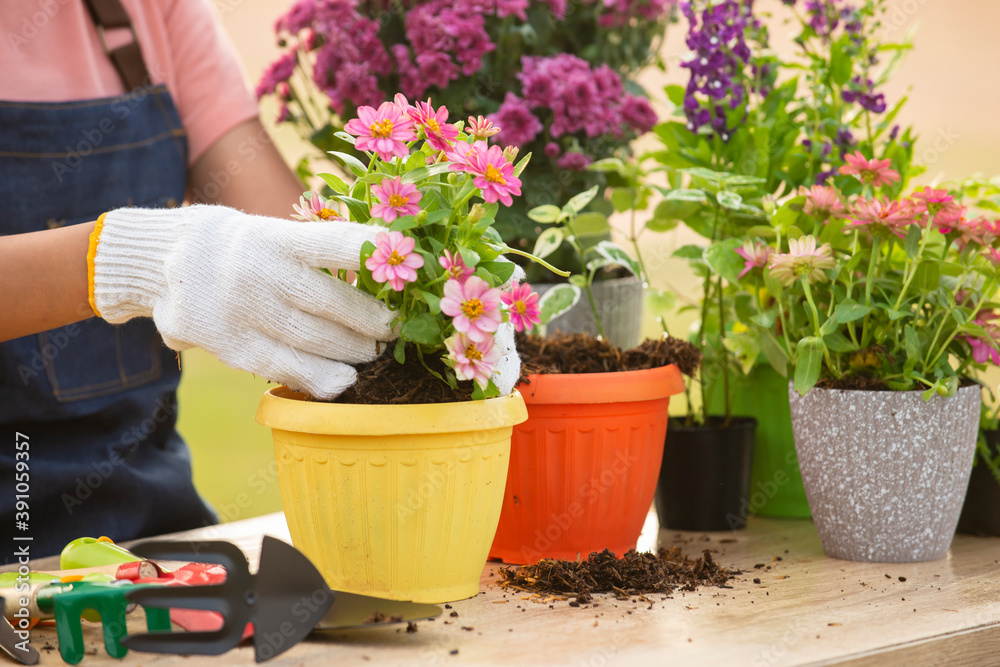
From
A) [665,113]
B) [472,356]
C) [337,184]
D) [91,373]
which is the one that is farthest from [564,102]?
[665,113]

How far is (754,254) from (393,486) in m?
0.45

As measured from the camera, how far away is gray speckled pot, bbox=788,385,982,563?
80 centimetres

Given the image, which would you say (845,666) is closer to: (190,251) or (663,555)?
(663,555)

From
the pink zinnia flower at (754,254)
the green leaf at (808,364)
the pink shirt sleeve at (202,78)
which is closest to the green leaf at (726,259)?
the pink zinnia flower at (754,254)

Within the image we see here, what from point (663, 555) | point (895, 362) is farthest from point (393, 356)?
point (895, 362)

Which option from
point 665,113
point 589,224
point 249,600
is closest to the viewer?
point 249,600

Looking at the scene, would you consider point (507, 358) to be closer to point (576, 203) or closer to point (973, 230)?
point (576, 203)

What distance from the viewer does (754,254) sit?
86 cm

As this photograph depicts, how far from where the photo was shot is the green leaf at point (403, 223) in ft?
2.02

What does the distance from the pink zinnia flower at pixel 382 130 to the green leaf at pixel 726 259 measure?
1.26 feet

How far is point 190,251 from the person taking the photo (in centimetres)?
63

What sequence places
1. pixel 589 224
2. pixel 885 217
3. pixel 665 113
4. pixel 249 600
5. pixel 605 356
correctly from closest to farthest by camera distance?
1. pixel 249 600
2. pixel 885 217
3. pixel 605 356
4. pixel 589 224
5. pixel 665 113

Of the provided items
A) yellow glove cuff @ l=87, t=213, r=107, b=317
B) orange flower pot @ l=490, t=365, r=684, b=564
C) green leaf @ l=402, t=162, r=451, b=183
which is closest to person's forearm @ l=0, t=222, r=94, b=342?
yellow glove cuff @ l=87, t=213, r=107, b=317

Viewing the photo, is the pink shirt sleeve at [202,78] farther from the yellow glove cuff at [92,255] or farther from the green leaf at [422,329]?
the green leaf at [422,329]
